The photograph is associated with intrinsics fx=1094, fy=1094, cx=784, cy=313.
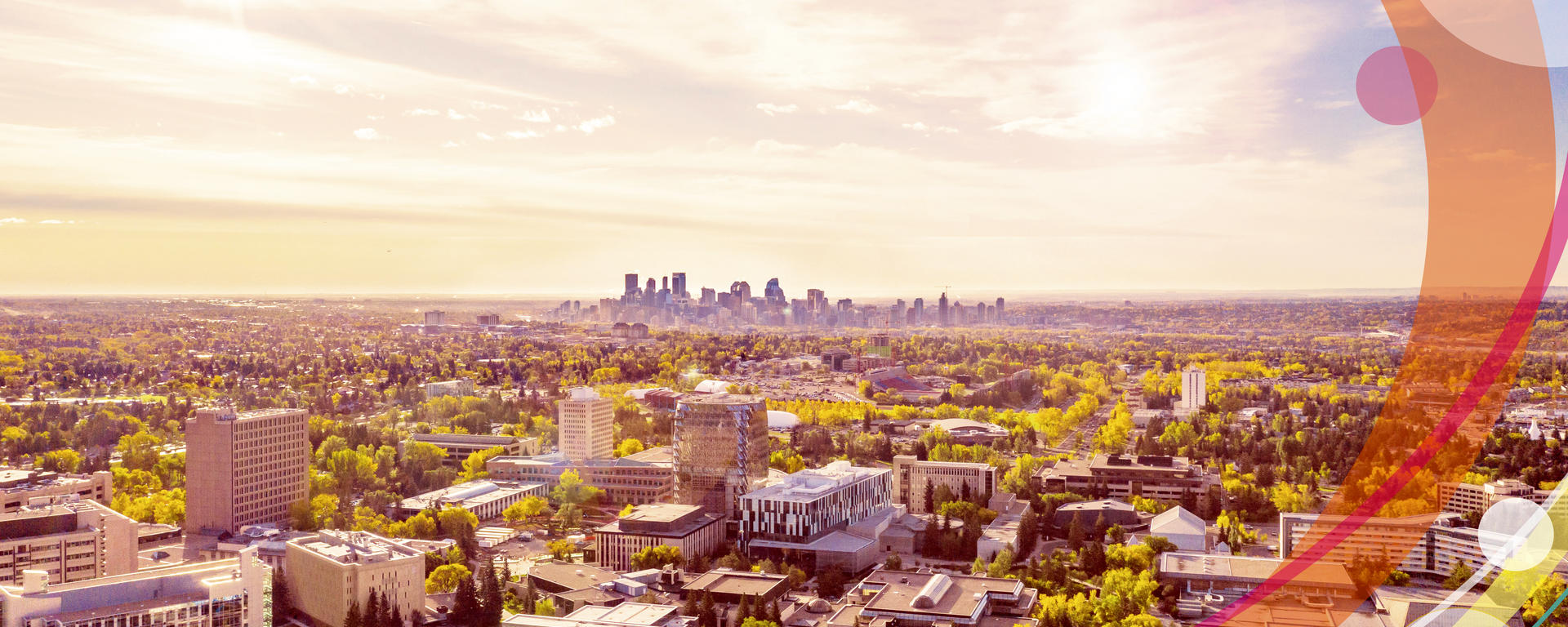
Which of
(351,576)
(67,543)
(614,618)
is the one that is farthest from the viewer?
(67,543)

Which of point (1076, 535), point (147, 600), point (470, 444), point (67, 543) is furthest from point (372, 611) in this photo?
point (470, 444)

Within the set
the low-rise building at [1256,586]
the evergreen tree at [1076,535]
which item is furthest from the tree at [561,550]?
the low-rise building at [1256,586]

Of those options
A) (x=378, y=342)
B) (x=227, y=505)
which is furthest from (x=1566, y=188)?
(x=378, y=342)

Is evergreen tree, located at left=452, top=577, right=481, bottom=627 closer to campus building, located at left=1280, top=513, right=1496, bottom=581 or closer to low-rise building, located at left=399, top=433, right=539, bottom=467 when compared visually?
campus building, located at left=1280, top=513, right=1496, bottom=581

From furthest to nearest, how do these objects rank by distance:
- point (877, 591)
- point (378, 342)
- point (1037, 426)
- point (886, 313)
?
point (886, 313) → point (378, 342) → point (1037, 426) → point (877, 591)

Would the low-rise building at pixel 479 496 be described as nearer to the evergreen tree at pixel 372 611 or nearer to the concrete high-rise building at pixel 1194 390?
the evergreen tree at pixel 372 611

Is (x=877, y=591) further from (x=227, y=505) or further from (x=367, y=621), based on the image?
(x=227, y=505)
